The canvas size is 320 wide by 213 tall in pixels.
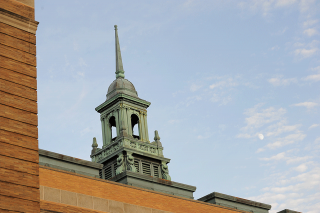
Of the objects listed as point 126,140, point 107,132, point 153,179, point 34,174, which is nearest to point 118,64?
point 107,132

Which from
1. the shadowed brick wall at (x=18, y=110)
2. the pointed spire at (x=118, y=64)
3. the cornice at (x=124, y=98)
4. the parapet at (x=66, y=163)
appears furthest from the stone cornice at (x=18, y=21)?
the pointed spire at (x=118, y=64)

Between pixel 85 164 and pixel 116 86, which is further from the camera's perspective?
pixel 116 86

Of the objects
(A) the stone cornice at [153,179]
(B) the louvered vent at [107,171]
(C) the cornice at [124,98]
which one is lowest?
(A) the stone cornice at [153,179]

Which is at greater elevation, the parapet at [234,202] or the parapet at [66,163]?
the parapet at [66,163]

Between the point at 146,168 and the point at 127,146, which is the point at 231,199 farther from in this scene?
the point at 146,168

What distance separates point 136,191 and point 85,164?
308cm

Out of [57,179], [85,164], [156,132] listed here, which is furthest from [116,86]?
[57,179]

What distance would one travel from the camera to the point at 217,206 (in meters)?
29.5

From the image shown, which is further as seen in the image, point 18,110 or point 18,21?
point 18,21

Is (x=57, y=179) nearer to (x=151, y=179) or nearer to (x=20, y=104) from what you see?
(x=20, y=104)

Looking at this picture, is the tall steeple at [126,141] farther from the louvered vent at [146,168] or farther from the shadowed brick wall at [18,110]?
the shadowed brick wall at [18,110]

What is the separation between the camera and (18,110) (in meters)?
18.3

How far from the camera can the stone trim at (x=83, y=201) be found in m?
21.5

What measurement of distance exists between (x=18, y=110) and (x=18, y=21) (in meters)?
3.93
